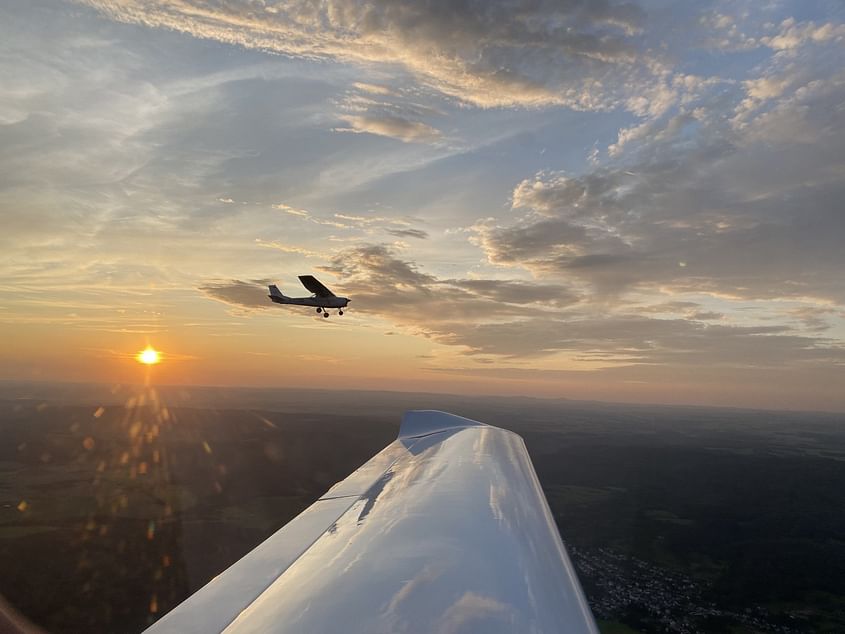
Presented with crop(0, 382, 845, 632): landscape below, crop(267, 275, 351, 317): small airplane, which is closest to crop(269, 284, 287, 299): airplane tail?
crop(267, 275, 351, 317): small airplane

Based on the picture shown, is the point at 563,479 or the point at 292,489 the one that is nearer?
the point at 292,489

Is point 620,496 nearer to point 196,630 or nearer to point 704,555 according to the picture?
point 704,555

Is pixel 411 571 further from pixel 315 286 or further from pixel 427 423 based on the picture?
pixel 315 286

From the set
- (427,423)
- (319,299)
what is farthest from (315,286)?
(427,423)

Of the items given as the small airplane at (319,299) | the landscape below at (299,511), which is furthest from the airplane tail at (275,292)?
the landscape below at (299,511)

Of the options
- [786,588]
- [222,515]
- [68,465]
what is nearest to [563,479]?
[786,588]

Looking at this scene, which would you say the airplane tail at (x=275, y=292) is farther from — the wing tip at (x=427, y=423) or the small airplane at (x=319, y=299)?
the wing tip at (x=427, y=423)

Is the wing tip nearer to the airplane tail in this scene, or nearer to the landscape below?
the airplane tail
